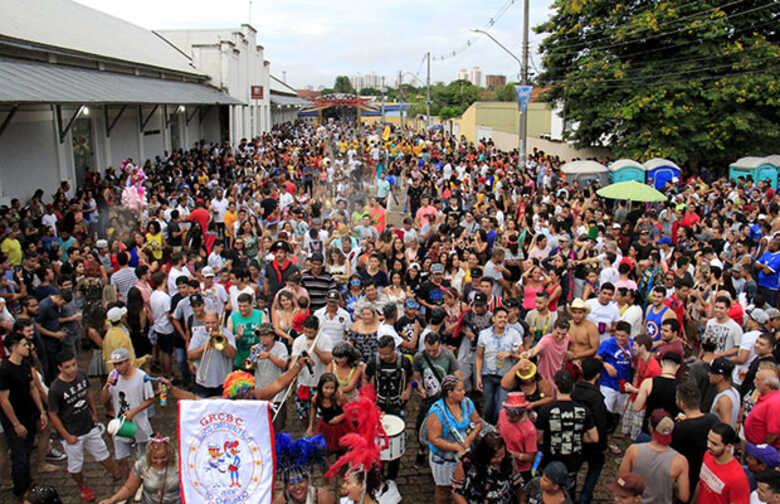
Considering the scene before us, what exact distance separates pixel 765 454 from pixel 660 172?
670 inches

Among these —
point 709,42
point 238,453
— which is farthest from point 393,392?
point 709,42

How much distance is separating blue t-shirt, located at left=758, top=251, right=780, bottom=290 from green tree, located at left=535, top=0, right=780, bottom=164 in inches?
590

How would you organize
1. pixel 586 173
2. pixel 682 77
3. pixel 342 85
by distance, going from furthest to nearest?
pixel 342 85
pixel 682 77
pixel 586 173

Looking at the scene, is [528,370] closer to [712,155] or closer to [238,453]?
[238,453]

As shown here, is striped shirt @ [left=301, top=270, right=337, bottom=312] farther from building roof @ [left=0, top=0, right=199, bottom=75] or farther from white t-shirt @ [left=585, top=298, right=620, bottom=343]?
building roof @ [left=0, top=0, right=199, bottom=75]

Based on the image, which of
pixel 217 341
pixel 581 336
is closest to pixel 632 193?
pixel 581 336

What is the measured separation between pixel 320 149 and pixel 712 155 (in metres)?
16.8

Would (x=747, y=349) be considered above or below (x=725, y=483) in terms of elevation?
above

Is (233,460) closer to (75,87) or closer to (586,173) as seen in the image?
(75,87)

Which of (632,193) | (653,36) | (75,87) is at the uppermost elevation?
(653,36)

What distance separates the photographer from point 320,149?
28.2m

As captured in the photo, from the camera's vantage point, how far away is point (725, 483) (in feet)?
14.2

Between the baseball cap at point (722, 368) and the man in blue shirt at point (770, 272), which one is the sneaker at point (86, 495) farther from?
the man in blue shirt at point (770, 272)

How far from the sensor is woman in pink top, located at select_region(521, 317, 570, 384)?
20.6ft
